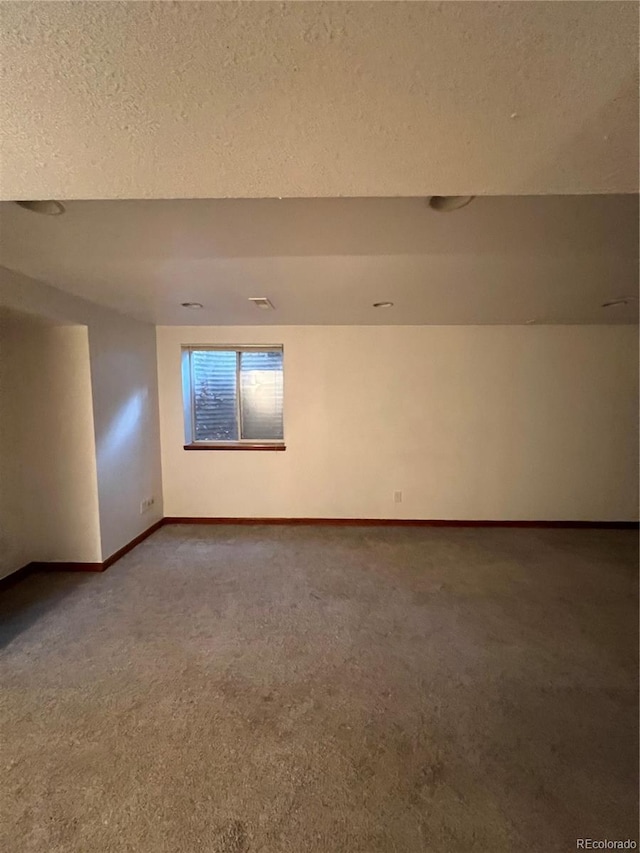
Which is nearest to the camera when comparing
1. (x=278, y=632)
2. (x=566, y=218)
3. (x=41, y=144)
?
(x=41, y=144)

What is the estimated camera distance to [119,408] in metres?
3.02

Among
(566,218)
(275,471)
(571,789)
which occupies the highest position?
(566,218)

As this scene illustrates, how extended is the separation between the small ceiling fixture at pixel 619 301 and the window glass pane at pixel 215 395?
342 cm

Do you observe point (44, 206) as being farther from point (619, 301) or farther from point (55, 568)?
point (619, 301)

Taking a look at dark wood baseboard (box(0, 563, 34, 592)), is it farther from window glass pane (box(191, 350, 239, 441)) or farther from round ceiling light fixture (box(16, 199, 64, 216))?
round ceiling light fixture (box(16, 199, 64, 216))

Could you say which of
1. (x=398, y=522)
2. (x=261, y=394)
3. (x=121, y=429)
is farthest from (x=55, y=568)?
(x=398, y=522)

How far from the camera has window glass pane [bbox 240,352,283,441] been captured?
12.4ft

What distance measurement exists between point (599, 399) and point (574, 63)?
3890mm

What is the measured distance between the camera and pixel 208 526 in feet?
12.3

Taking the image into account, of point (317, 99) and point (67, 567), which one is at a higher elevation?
point (317, 99)

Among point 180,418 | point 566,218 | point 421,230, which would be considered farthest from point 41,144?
point 180,418

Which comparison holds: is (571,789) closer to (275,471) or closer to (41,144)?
(41,144)

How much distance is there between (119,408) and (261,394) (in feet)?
4.56

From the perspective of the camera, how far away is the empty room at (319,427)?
66 centimetres
